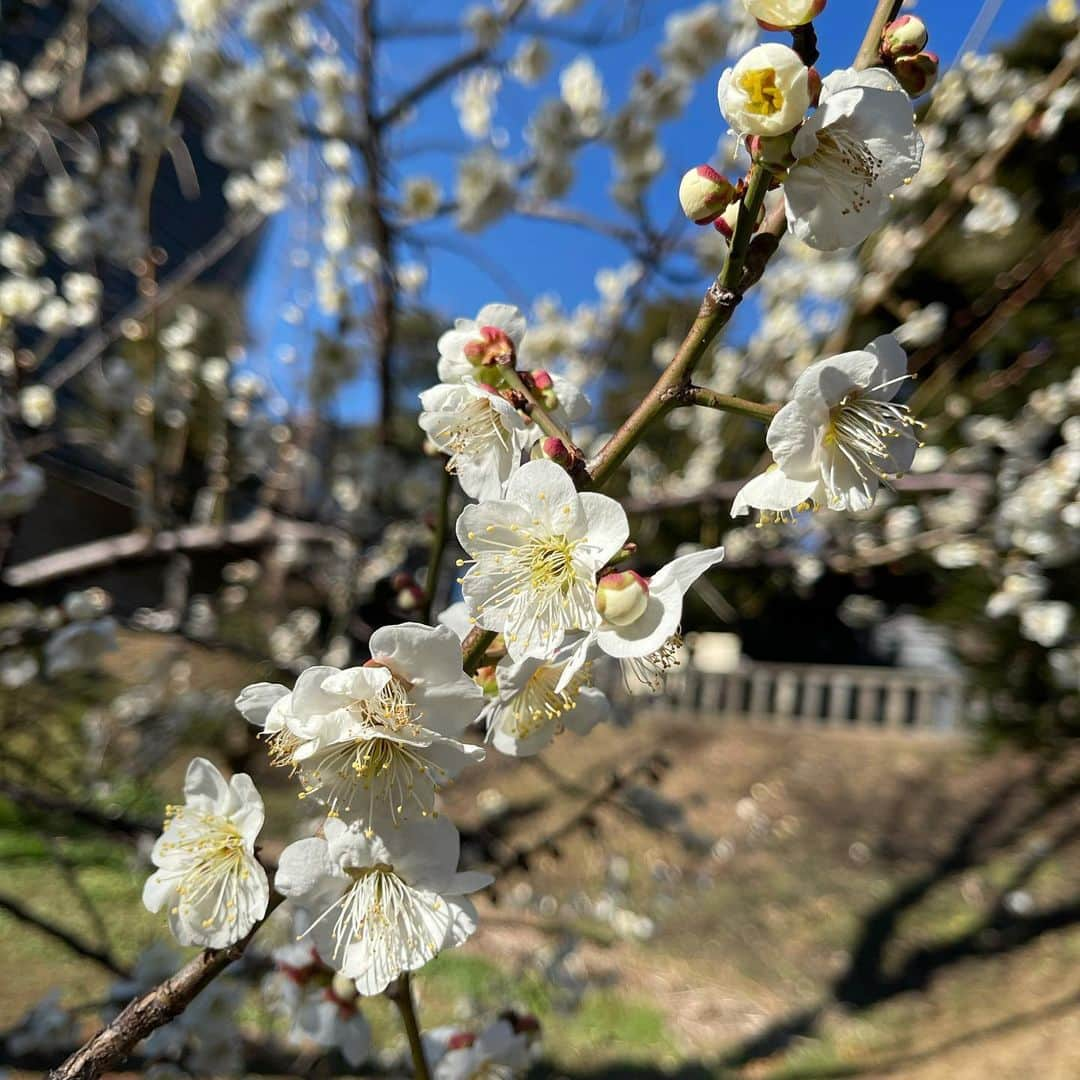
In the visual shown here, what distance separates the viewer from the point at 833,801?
17.8 ft

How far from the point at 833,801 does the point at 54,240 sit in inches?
223

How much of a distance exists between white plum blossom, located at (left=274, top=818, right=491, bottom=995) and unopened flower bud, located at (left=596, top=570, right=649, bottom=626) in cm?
21

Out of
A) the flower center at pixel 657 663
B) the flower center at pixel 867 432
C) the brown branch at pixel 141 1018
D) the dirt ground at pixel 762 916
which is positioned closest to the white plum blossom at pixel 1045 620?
the dirt ground at pixel 762 916

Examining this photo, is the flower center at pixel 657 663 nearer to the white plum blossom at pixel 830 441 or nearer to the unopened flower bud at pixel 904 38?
the white plum blossom at pixel 830 441

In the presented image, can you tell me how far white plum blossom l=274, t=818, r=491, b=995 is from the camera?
22.6 inches

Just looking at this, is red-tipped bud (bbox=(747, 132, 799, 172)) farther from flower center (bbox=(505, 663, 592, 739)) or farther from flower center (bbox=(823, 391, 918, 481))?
flower center (bbox=(505, 663, 592, 739))

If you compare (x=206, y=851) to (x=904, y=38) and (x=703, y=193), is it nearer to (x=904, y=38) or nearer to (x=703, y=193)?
(x=703, y=193)

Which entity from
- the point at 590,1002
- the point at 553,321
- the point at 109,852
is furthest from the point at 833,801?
the point at 109,852

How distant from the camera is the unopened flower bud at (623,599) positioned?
0.53 metres

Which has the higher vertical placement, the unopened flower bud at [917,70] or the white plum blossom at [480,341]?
the unopened flower bud at [917,70]

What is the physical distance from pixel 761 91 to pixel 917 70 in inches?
6.1

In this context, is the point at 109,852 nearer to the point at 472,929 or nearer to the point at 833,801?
the point at 472,929

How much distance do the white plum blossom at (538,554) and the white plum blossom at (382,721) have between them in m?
0.06


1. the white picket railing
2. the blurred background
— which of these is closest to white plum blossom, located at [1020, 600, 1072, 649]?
the blurred background
